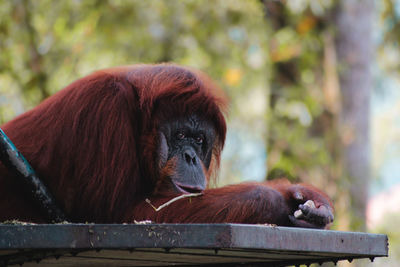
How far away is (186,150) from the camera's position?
14.0 feet

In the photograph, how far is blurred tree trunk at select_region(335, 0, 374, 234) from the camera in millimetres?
9422

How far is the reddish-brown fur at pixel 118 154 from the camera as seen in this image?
3613 millimetres

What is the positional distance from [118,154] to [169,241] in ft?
5.29

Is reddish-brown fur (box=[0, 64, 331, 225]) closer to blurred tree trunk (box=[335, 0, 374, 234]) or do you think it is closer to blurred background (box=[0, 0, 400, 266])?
blurred background (box=[0, 0, 400, 266])

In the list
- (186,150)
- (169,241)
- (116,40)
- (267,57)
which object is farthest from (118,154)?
(116,40)

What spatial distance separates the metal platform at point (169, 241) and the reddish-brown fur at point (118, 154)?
0.72 meters

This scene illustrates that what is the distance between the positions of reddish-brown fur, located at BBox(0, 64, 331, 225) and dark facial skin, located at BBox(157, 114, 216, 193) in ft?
0.17

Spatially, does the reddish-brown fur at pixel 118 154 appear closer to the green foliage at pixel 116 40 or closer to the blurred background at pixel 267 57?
the blurred background at pixel 267 57

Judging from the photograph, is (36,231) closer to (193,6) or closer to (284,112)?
(284,112)

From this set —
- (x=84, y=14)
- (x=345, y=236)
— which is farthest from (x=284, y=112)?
(x=345, y=236)

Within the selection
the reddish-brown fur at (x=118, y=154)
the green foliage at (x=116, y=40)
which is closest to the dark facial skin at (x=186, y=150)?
the reddish-brown fur at (x=118, y=154)

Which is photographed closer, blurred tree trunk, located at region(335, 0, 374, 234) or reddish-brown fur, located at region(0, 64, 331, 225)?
reddish-brown fur, located at region(0, 64, 331, 225)

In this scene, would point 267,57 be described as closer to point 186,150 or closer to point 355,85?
point 355,85

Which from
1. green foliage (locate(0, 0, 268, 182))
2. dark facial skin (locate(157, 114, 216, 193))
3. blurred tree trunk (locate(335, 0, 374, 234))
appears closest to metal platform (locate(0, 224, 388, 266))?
dark facial skin (locate(157, 114, 216, 193))
